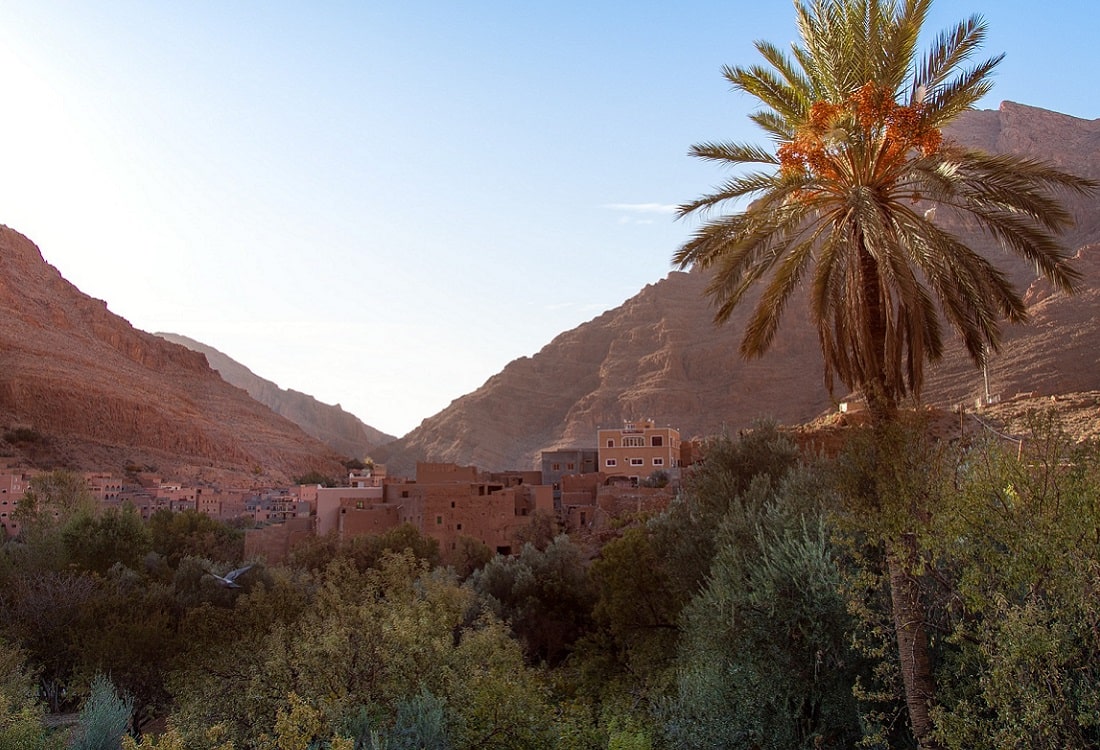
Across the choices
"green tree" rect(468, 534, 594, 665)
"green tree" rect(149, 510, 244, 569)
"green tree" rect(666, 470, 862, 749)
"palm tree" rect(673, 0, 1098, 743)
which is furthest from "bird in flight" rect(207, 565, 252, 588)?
"palm tree" rect(673, 0, 1098, 743)

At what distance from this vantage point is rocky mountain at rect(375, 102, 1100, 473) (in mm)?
61750

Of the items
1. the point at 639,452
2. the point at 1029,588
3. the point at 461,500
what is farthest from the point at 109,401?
the point at 1029,588

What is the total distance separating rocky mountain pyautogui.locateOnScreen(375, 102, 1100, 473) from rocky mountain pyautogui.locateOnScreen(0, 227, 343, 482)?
1550 cm

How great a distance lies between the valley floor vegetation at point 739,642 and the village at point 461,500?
1112cm

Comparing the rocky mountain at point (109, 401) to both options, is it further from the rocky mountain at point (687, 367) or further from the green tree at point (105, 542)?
the green tree at point (105, 542)

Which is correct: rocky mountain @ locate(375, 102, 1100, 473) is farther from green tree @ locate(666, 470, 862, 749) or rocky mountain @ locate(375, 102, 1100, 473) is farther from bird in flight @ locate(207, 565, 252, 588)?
green tree @ locate(666, 470, 862, 749)

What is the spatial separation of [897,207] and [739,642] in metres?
5.06

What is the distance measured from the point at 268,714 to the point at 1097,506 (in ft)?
28.4

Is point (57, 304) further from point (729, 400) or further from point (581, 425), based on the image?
point (729, 400)

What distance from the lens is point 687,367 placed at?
98438 mm

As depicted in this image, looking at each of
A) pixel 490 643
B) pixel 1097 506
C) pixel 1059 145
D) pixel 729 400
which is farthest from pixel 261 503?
pixel 1059 145

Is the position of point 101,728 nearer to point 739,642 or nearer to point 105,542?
point 739,642

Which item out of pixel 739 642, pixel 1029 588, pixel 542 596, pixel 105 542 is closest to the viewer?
pixel 1029 588

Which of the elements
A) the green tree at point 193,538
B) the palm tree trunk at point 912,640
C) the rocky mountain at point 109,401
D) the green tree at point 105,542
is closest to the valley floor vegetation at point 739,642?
the palm tree trunk at point 912,640
